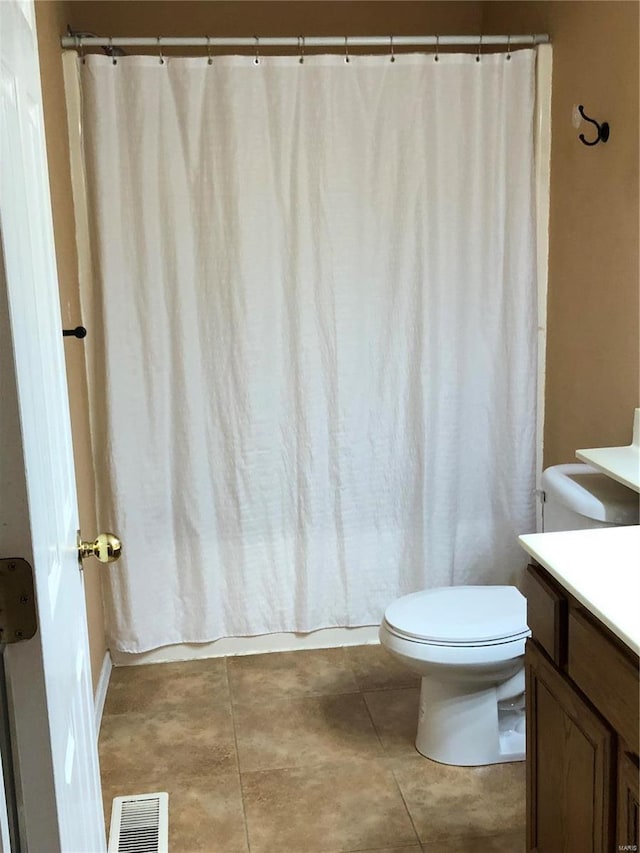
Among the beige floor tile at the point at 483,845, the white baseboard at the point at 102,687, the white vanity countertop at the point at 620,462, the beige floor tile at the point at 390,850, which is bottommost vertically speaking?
the beige floor tile at the point at 483,845

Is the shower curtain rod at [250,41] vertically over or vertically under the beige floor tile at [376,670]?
over

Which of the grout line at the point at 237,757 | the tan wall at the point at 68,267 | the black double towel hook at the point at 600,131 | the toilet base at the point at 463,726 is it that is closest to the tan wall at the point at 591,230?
the black double towel hook at the point at 600,131

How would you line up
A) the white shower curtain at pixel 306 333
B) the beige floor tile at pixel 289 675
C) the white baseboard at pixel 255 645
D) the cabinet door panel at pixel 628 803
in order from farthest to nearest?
the white baseboard at pixel 255 645 < the beige floor tile at pixel 289 675 < the white shower curtain at pixel 306 333 < the cabinet door panel at pixel 628 803

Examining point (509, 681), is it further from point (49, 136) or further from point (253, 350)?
point (49, 136)

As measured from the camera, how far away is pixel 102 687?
279 centimetres

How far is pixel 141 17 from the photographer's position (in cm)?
304

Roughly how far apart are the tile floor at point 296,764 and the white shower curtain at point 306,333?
198 millimetres

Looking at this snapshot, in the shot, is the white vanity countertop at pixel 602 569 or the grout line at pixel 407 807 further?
the grout line at pixel 407 807

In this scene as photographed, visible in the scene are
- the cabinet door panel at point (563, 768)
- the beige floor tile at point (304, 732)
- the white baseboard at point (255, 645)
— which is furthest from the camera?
the white baseboard at point (255, 645)

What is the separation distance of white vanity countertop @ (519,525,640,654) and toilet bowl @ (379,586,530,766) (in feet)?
2.13

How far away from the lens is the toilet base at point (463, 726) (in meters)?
2.33

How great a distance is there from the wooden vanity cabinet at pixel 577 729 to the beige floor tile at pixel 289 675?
1.15m

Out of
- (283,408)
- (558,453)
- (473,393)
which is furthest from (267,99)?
(558,453)

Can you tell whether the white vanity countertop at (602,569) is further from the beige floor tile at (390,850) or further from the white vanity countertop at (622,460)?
the beige floor tile at (390,850)
